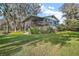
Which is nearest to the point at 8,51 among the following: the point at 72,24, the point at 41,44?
the point at 41,44

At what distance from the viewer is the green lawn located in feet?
3.83

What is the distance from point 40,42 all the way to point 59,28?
160mm

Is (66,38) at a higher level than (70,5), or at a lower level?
lower

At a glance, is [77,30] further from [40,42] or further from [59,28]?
[40,42]

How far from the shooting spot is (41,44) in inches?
46.5

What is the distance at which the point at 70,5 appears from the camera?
3.89 ft

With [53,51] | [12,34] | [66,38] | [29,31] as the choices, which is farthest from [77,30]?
[12,34]

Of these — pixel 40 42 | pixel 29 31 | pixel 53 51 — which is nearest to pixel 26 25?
pixel 29 31

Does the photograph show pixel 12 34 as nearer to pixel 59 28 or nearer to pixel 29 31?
pixel 29 31

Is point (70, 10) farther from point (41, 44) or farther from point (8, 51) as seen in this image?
point (8, 51)

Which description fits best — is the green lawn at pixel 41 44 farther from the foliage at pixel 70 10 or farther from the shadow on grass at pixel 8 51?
the foliage at pixel 70 10

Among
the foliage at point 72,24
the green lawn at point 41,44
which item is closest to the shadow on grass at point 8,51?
the green lawn at point 41,44

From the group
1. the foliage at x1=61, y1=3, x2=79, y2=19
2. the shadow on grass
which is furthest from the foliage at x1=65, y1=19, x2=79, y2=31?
the shadow on grass

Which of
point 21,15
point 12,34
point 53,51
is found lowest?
point 53,51
